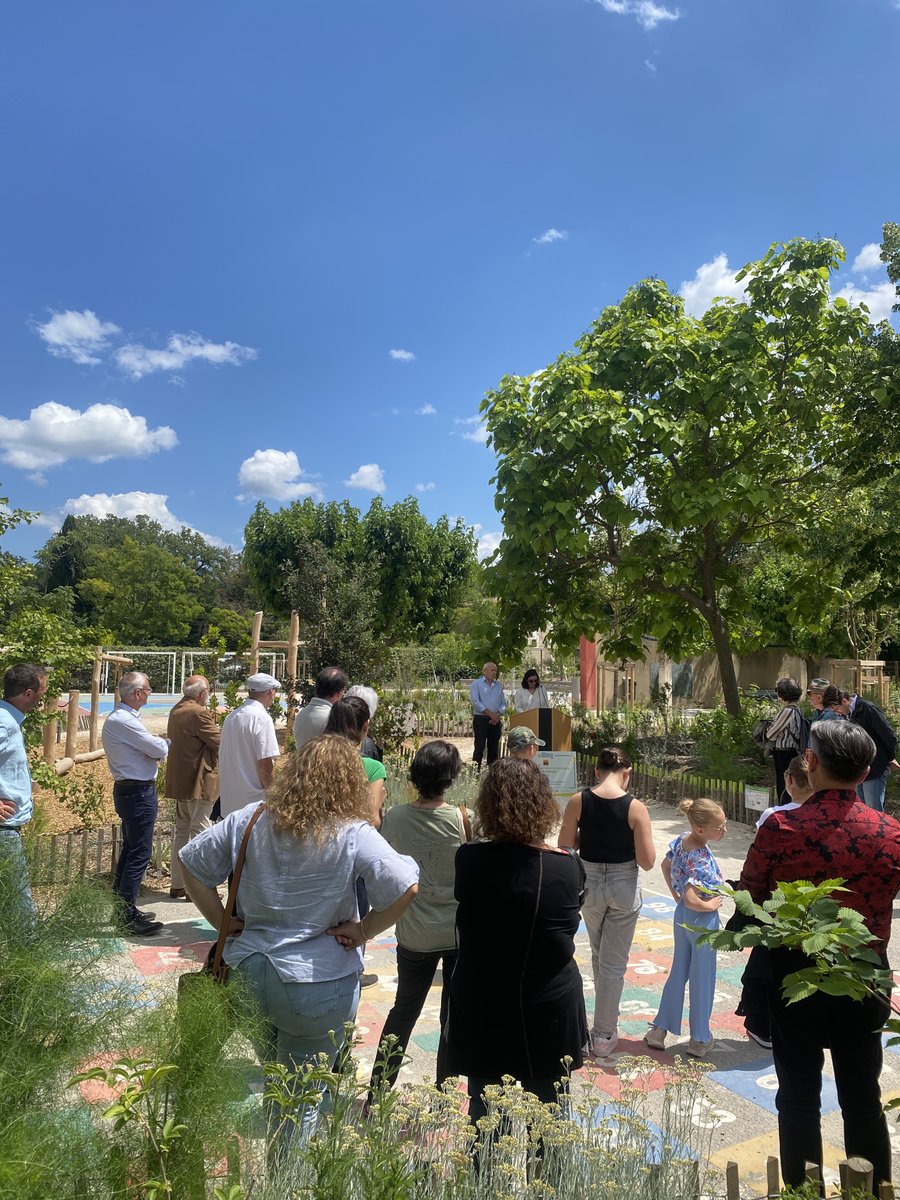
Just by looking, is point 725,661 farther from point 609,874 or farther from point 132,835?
point 132,835

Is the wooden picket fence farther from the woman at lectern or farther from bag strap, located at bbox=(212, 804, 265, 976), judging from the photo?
the woman at lectern

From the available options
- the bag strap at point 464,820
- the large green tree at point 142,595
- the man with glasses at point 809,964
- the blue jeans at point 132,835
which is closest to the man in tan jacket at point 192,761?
the blue jeans at point 132,835

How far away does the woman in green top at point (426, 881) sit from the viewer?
3.42 meters

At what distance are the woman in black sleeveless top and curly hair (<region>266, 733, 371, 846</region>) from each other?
70.3 inches

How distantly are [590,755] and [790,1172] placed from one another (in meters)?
11.2

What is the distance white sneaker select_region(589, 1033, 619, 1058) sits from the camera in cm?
409

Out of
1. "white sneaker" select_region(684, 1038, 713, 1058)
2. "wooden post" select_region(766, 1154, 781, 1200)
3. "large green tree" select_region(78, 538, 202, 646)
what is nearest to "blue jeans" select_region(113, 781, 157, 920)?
"white sneaker" select_region(684, 1038, 713, 1058)

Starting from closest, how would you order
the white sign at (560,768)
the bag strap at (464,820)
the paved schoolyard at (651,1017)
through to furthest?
the paved schoolyard at (651,1017), the bag strap at (464,820), the white sign at (560,768)

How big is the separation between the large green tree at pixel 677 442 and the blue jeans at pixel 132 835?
710 cm

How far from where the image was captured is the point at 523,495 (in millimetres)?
11695

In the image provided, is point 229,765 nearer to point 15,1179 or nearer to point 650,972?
point 650,972

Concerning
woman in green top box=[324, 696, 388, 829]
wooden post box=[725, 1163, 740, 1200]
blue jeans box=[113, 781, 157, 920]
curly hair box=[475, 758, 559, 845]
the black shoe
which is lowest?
the black shoe

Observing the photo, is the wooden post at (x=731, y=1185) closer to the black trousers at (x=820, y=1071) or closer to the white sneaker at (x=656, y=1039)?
the black trousers at (x=820, y=1071)

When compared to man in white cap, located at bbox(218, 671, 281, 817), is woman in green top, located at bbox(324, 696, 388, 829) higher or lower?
→ higher
